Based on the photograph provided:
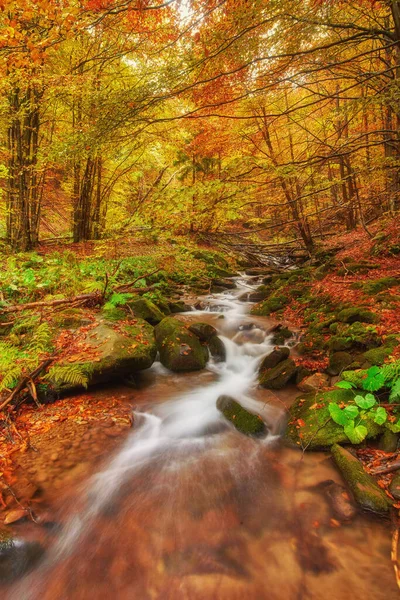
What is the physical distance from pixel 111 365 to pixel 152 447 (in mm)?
1464

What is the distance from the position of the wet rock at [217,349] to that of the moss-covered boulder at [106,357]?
1471 millimetres

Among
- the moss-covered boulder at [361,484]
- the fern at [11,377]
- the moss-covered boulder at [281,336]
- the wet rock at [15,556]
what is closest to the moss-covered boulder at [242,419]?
the moss-covered boulder at [361,484]

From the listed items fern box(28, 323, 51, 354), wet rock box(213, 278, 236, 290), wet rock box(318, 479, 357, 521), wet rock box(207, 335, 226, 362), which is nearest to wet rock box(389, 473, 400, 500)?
wet rock box(318, 479, 357, 521)

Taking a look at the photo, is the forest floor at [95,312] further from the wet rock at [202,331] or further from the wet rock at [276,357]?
the wet rock at [202,331]

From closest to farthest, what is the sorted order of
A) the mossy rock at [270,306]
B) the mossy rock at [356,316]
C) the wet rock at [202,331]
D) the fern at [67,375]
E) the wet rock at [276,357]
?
the fern at [67,375] < the mossy rock at [356,316] < the wet rock at [276,357] < the wet rock at [202,331] < the mossy rock at [270,306]

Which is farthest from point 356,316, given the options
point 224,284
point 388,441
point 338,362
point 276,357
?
point 224,284

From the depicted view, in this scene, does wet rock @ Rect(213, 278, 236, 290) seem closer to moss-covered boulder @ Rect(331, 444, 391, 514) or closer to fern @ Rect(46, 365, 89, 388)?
fern @ Rect(46, 365, 89, 388)

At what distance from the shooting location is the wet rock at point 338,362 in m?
4.62

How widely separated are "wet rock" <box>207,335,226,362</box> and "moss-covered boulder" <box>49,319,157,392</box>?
1.47 m

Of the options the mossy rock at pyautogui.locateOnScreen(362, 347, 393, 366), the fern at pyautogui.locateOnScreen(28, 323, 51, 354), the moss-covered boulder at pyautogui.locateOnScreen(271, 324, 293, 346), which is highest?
the fern at pyautogui.locateOnScreen(28, 323, 51, 354)

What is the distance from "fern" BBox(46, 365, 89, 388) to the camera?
14.4 ft

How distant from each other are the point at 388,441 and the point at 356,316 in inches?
124

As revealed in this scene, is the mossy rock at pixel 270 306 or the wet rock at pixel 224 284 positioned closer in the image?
the mossy rock at pixel 270 306

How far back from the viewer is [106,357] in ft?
16.1
